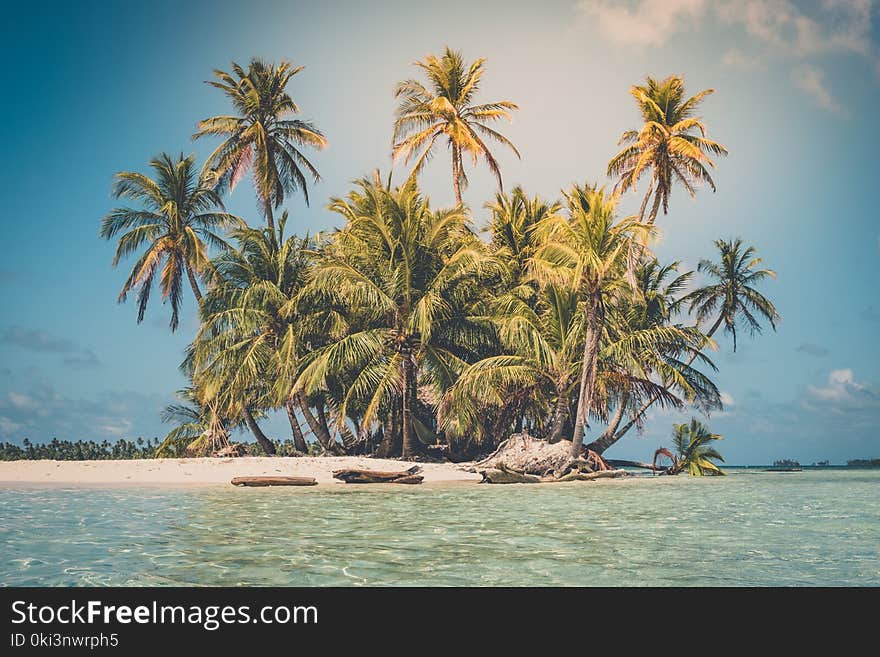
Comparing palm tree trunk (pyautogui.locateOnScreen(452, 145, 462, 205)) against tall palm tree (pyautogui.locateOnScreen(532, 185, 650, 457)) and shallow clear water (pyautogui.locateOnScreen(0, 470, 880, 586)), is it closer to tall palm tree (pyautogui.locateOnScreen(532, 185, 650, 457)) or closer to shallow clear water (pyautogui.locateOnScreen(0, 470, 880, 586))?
tall palm tree (pyautogui.locateOnScreen(532, 185, 650, 457))

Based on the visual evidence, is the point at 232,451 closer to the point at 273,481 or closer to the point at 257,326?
the point at 257,326

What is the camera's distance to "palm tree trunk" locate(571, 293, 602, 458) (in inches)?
824

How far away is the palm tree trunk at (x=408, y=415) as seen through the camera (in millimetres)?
23281

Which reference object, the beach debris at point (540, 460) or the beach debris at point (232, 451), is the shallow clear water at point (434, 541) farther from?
the beach debris at point (232, 451)

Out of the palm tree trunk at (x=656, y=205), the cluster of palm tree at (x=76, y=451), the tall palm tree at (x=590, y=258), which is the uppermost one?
the palm tree trunk at (x=656, y=205)

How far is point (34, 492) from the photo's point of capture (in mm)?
14609

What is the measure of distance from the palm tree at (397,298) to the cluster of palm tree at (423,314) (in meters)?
0.06

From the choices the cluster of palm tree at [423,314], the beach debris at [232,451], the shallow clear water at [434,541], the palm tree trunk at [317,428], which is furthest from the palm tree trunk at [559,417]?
the beach debris at [232,451]

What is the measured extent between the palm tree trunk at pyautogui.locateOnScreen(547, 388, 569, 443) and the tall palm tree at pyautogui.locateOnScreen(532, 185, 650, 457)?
3.94ft

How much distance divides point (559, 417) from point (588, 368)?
2.47m

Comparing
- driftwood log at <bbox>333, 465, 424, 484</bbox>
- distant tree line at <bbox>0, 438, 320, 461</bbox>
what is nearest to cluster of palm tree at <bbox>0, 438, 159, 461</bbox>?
distant tree line at <bbox>0, 438, 320, 461</bbox>
